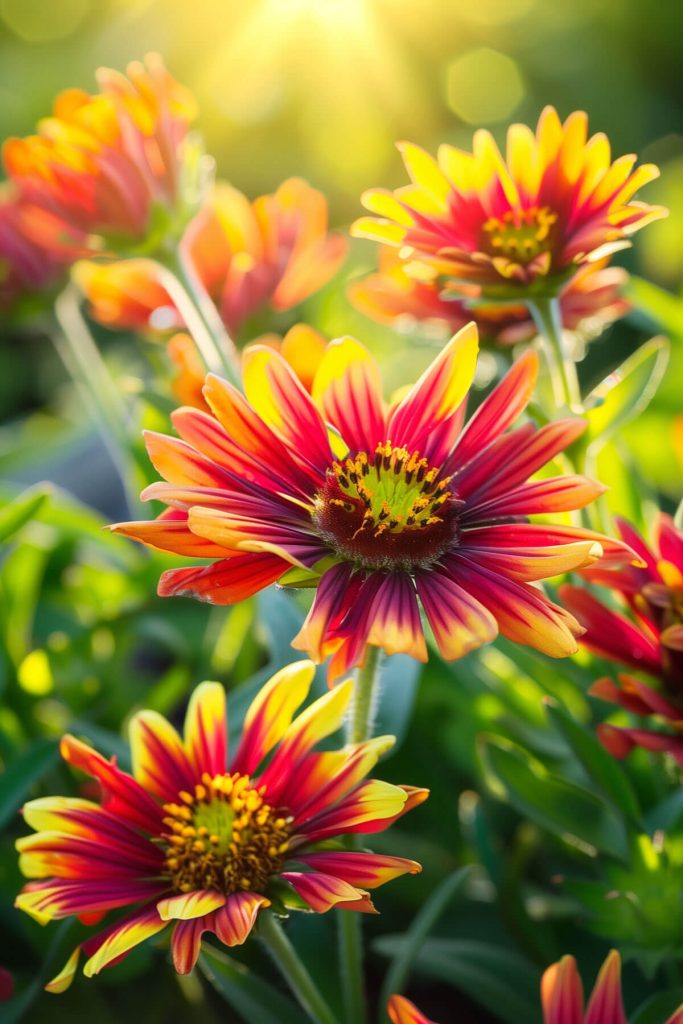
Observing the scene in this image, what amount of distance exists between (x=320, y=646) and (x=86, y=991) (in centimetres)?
35

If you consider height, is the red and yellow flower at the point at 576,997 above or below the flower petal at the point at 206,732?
below

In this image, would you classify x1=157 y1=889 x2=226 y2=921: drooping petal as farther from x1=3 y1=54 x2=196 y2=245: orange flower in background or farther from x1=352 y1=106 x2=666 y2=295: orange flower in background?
x1=3 y1=54 x2=196 y2=245: orange flower in background

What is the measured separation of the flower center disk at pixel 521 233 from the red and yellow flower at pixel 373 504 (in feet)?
0.28

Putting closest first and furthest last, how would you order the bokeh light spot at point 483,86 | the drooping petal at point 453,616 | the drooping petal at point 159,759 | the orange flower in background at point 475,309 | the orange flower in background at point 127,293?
the drooping petal at point 453,616 → the drooping petal at point 159,759 → the orange flower in background at point 475,309 → the orange flower in background at point 127,293 → the bokeh light spot at point 483,86

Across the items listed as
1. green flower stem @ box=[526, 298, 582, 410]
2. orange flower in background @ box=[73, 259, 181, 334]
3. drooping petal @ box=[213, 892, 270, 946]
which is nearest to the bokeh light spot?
orange flower in background @ box=[73, 259, 181, 334]

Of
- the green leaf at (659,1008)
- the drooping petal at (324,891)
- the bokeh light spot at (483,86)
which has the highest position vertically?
the bokeh light spot at (483,86)

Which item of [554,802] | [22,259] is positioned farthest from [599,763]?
[22,259]

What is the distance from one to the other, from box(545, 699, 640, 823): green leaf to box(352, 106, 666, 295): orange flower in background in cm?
20

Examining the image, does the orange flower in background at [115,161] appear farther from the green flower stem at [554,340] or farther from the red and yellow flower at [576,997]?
the red and yellow flower at [576,997]

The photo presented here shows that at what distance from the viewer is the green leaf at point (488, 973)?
0.52 metres

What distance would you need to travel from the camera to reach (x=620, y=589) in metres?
0.46

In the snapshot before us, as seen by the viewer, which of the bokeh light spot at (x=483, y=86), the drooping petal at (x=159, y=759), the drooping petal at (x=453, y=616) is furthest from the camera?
the bokeh light spot at (x=483, y=86)

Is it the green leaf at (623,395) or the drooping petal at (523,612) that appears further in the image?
the green leaf at (623,395)

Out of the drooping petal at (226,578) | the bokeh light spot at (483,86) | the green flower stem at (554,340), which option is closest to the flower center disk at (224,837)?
the drooping petal at (226,578)
